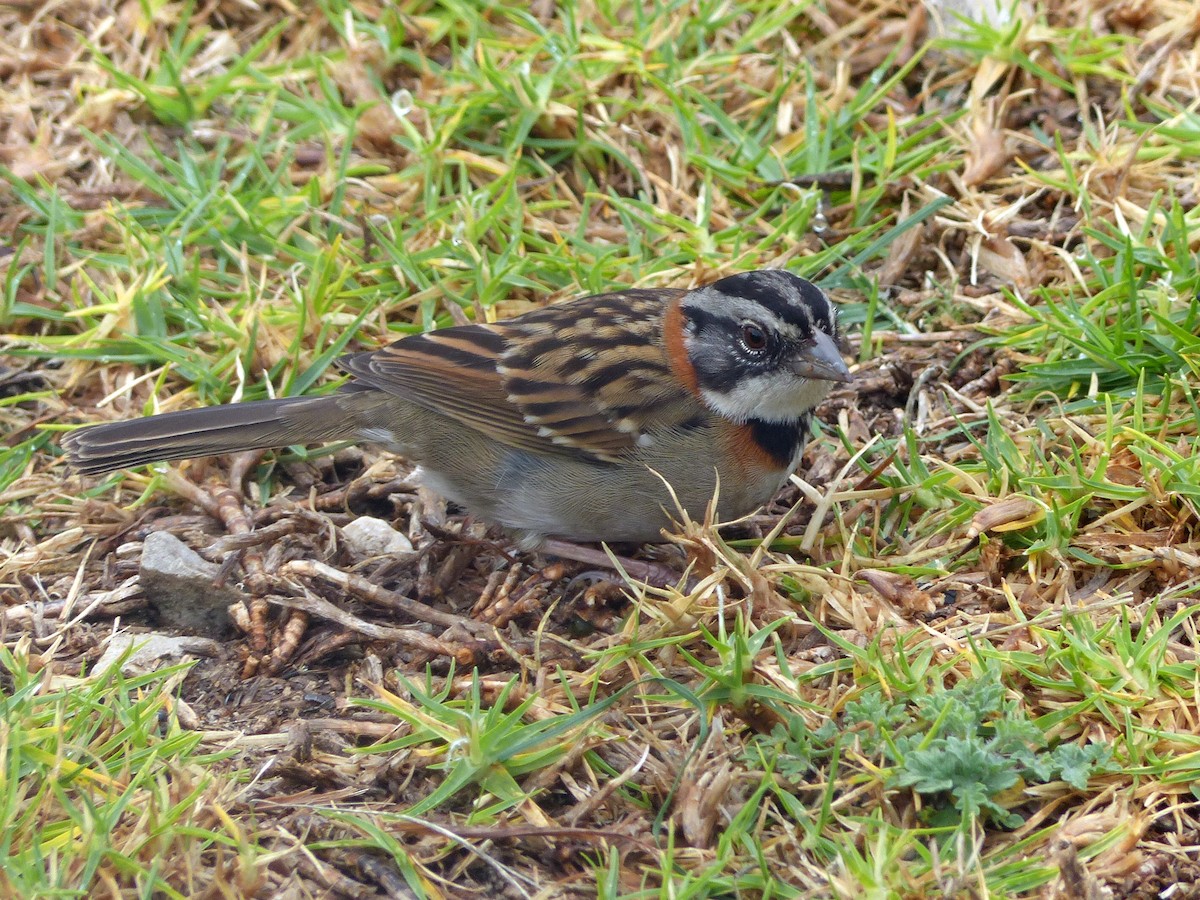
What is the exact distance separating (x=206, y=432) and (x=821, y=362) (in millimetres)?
2276

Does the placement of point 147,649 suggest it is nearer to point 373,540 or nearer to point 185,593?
point 185,593

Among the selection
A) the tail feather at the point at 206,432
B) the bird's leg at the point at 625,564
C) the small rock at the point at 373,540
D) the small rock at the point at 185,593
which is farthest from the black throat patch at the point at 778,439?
the small rock at the point at 185,593

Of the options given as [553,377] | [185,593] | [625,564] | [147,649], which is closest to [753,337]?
[553,377]

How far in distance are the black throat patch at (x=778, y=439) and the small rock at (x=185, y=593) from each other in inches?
74.6

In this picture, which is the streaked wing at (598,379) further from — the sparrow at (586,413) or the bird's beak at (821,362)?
the bird's beak at (821,362)

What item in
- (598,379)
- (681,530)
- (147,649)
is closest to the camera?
(147,649)

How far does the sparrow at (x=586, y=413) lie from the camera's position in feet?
16.1

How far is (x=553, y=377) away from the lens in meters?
5.07

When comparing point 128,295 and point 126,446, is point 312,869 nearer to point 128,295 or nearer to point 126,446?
point 126,446

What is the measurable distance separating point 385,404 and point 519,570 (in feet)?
2.67

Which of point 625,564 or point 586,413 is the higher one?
point 586,413

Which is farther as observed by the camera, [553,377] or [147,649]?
[553,377]

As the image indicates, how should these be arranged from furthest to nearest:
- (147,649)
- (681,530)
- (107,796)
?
(681,530) < (147,649) < (107,796)

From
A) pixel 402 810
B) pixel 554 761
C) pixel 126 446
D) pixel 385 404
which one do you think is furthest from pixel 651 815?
pixel 126 446
